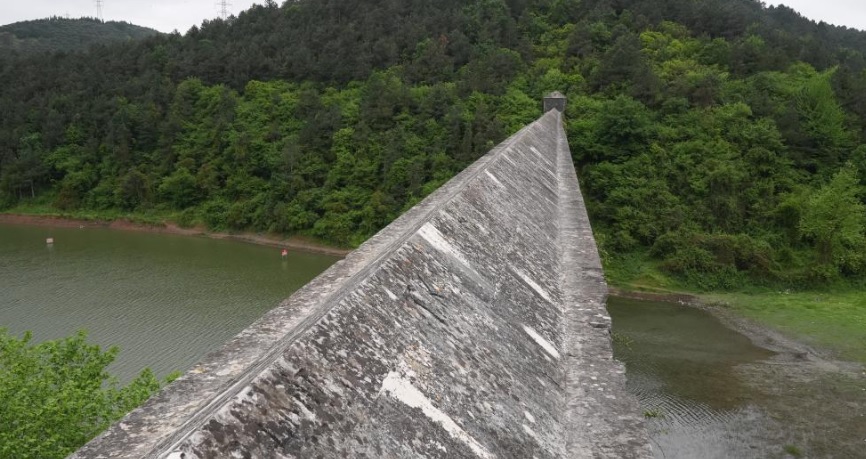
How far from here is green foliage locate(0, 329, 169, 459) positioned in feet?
26.8

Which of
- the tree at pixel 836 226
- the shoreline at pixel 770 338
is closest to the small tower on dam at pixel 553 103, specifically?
the shoreline at pixel 770 338

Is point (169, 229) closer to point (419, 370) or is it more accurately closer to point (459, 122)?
point (459, 122)

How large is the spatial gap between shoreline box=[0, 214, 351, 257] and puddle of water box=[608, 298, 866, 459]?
15338mm

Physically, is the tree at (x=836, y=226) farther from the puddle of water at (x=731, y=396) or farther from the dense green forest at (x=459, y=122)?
the puddle of water at (x=731, y=396)

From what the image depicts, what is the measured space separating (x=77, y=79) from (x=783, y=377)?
158 ft

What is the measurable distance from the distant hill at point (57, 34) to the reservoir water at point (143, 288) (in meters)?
58.8

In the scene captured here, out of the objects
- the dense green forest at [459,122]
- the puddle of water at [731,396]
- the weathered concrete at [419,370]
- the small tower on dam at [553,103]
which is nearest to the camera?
the weathered concrete at [419,370]

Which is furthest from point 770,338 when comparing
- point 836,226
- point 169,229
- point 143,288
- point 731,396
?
point 169,229

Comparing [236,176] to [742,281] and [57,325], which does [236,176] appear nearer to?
[57,325]

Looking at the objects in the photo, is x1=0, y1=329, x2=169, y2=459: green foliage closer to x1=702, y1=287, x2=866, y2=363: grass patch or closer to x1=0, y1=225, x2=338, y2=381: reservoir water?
x1=0, y1=225, x2=338, y2=381: reservoir water

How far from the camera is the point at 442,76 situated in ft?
117

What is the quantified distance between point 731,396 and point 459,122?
18.6 metres

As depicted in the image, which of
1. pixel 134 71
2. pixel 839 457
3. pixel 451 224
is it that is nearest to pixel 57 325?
pixel 451 224

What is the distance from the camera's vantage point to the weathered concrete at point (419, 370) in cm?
227
